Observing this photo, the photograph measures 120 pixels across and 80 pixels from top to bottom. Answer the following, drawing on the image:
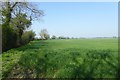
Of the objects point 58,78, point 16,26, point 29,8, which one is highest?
point 29,8

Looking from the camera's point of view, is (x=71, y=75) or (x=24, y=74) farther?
(x=24, y=74)

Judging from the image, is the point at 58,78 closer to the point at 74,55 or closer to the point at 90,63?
the point at 90,63

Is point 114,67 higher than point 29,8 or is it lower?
lower

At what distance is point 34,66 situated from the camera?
11172 mm

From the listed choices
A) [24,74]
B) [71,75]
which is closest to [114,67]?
[71,75]

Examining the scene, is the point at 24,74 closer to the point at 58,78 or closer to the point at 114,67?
the point at 58,78

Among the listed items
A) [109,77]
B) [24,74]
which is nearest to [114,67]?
[109,77]

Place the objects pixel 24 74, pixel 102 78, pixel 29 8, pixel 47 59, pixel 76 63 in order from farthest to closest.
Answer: pixel 29 8 → pixel 47 59 → pixel 76 63 → pixel 24 74 → pixel 102 78

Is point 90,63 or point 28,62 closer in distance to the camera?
point 90,63

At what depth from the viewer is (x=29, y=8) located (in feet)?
122

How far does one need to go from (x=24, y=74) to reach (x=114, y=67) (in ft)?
12.5

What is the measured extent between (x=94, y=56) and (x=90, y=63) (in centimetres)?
160

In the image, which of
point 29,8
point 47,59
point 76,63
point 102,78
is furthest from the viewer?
point 29,8

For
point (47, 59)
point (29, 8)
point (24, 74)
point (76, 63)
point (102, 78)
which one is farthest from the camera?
point (29, 8)
